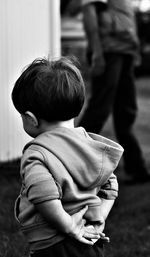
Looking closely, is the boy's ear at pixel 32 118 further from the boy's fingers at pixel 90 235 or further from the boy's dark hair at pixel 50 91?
the boy's fingers at pixel 90 235

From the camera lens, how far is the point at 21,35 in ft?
23.0

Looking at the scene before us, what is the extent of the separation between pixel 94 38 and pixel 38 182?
3712mm

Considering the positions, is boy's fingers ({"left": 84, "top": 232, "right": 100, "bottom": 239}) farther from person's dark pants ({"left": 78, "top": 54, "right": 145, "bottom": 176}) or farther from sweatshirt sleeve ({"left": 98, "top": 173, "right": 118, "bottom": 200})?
person's dark pants ({"left": 78, "top": 54, "right": 145, "bottom": 176})

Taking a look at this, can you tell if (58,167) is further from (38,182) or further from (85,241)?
(85,241)

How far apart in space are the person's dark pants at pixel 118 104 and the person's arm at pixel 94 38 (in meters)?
0.13

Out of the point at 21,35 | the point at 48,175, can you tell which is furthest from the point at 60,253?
the point at 21,35

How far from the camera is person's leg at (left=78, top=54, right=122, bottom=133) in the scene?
6.34 meters

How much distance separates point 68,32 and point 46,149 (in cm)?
1200

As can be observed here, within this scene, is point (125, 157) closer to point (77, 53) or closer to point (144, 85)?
point (77, 53)

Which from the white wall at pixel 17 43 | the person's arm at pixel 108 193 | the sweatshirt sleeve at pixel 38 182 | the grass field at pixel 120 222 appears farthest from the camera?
the white wall at pixel 17 43

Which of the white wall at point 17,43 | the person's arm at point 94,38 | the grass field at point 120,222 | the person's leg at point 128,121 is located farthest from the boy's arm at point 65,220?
the white wall at point 17,43

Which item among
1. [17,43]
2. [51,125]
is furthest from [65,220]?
[17,43]

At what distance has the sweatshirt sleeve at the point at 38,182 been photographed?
2648 millimetres

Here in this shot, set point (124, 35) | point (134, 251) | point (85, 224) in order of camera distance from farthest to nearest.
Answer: point (124, 35)
point (134, 251)
point (85, 224)
